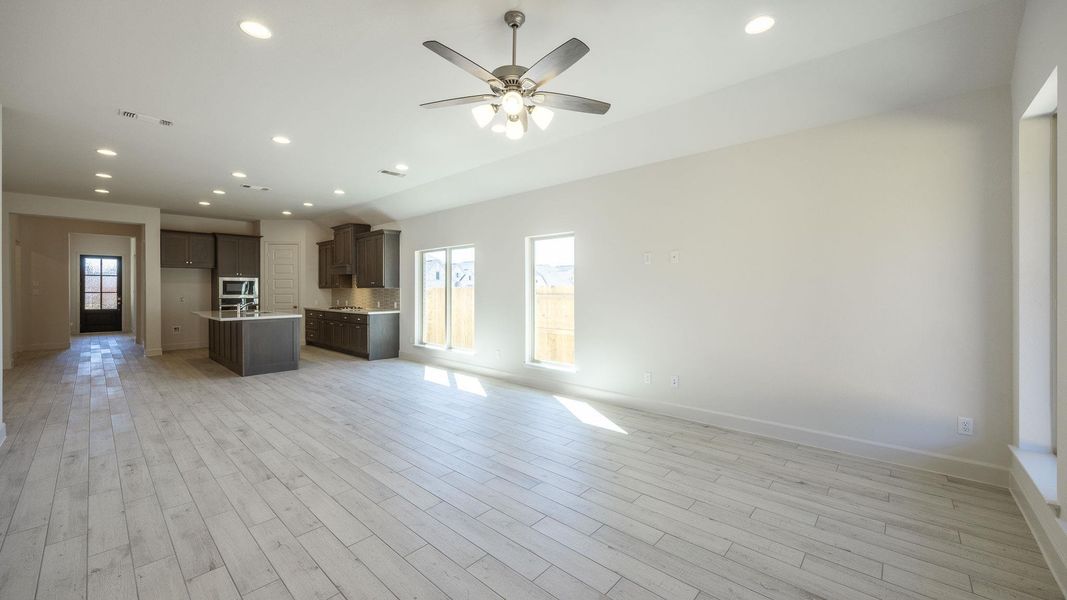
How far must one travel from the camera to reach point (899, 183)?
3.00 meters

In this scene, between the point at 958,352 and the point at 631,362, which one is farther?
the point at 631,362

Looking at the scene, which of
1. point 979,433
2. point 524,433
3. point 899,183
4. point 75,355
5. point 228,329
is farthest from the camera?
point 75,355

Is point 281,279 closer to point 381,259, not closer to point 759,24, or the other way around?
point 381,259

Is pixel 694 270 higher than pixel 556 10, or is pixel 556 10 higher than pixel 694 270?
pixel 556 10

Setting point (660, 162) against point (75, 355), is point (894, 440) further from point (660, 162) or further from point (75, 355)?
point (75, 355)

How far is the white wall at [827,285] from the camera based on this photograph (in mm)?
2764

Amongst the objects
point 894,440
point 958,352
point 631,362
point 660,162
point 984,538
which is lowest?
point 984,538

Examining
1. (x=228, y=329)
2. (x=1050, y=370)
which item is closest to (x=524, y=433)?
(x=1050, y=370)

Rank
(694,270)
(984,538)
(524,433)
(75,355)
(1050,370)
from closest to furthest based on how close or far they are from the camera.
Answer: (984,538) → (1050,370) → (524,433) → (694,270) → (75,355)

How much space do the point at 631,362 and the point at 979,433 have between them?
260 cm

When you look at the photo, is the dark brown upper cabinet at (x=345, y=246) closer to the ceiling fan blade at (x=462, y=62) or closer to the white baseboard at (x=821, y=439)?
the white baseboard at (x=821, y=439)

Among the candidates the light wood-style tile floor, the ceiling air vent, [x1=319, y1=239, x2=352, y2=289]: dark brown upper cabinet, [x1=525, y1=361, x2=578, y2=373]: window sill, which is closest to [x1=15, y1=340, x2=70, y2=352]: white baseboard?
[x1=319, y1=239, x2=352, y2=289]: dark brown upper cabinet

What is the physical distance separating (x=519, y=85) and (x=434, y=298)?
18.1 ft

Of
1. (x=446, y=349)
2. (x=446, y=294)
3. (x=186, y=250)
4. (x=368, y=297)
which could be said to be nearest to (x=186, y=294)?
(x=186, y=250)
